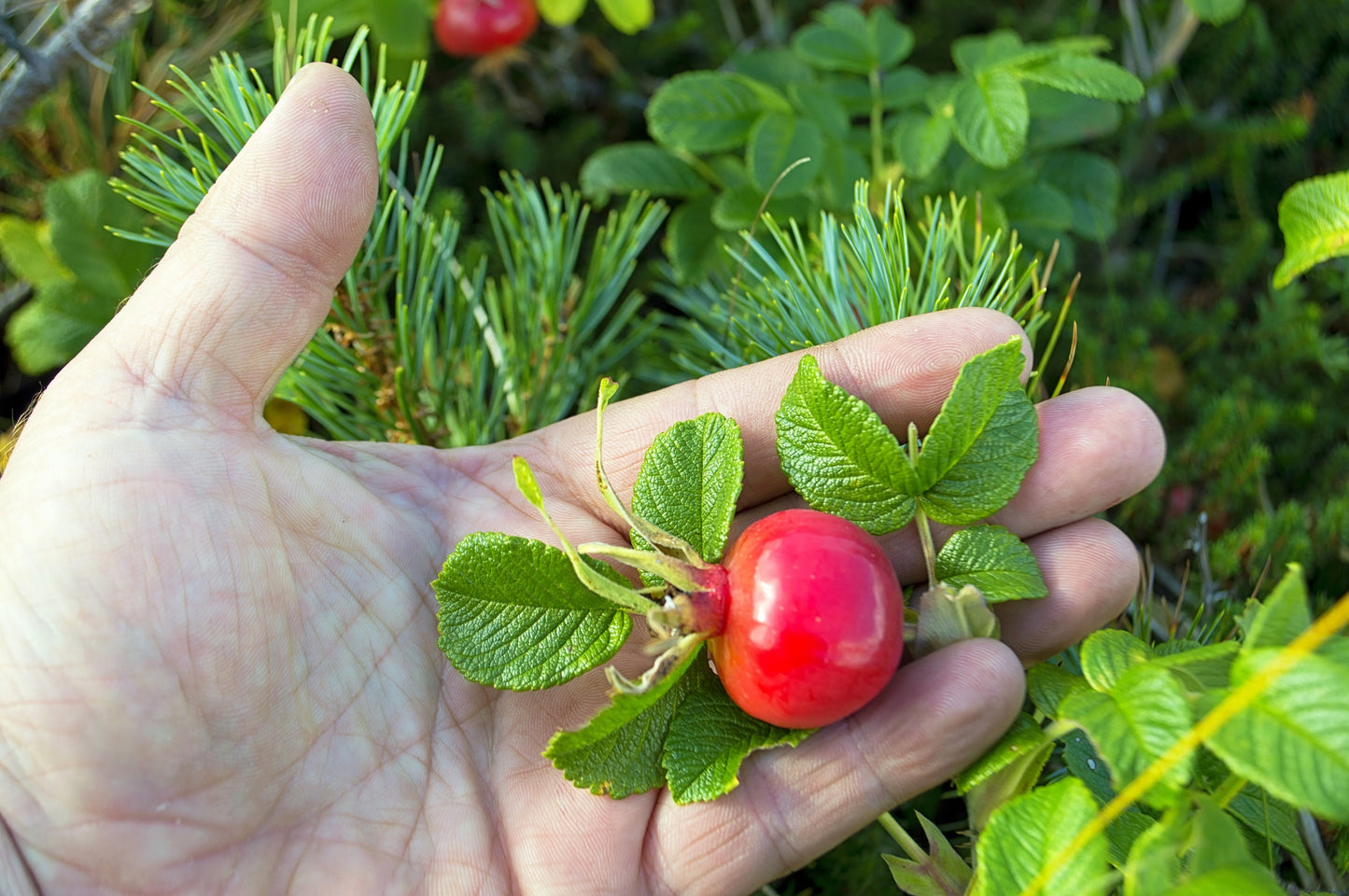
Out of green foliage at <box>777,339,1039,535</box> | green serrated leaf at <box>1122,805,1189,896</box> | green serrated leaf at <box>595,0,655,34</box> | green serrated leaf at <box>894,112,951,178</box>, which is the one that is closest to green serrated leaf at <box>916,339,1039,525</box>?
green foliage at <box>777,339,1039,535</box>

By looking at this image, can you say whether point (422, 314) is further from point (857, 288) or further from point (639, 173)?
point (857, 288)

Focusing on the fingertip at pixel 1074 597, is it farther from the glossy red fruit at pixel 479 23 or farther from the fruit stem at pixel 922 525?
the glossy red fruit at pixel 479 23

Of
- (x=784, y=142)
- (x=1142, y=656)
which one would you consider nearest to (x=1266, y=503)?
(x=1142, y=656)

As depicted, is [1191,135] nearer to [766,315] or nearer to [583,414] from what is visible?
[766,315]

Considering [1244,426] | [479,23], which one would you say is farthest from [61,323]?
[1244,426]

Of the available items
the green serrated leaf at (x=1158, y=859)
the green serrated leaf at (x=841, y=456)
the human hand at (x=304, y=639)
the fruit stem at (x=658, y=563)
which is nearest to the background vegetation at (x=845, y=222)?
the human hand at (x=304, y=639)

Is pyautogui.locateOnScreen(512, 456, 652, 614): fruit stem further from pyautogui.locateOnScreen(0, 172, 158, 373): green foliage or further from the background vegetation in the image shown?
pyautogui.locateOnScreen(0, 172, 158, 373): green foliage
